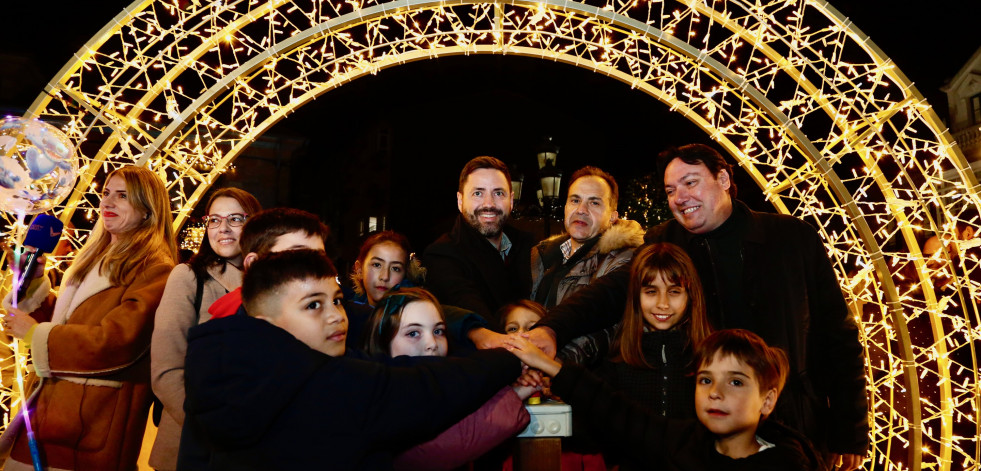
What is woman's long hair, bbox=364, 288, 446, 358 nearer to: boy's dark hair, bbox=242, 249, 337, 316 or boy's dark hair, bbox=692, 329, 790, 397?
boy's dark hair, bbox=242, 249, 337, 316

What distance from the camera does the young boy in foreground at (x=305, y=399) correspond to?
5.97ft

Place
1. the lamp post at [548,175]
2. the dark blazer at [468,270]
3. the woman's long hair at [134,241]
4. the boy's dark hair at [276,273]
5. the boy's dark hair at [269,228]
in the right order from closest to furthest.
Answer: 1. the boy's dark hair at [276,273]
2. the boy's dark hair at [269,228]
3. the woman's long hair at [134,241]
4. the dark blazer at [468,270]
5. the lamp post at [548,175]

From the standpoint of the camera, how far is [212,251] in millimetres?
3191

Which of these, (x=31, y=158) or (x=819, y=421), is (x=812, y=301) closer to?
(x=819, y=421)

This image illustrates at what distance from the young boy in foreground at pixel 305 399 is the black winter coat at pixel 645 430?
2.12ft

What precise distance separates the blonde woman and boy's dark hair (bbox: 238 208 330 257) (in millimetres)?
800

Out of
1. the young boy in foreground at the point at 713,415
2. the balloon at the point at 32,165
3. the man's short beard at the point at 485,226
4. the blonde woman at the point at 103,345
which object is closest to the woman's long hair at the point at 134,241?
the blonde woman at the point at 103,345

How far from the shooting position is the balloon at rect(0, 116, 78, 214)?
348 centimetres

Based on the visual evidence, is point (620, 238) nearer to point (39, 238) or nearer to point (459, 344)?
point (459, 344)

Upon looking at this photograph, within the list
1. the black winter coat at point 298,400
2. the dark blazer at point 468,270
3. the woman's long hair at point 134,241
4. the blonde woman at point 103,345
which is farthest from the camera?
the dark blazer at point 468,270

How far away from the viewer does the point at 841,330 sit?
312cm

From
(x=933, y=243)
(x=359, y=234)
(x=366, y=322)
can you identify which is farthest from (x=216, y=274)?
(x=359, y=234)

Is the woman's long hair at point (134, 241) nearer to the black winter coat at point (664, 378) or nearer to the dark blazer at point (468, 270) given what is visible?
the dark blazer at point (468, 270)

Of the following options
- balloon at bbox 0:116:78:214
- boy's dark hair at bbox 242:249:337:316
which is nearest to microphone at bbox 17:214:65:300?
balloon at bbox 0:116:78:214
